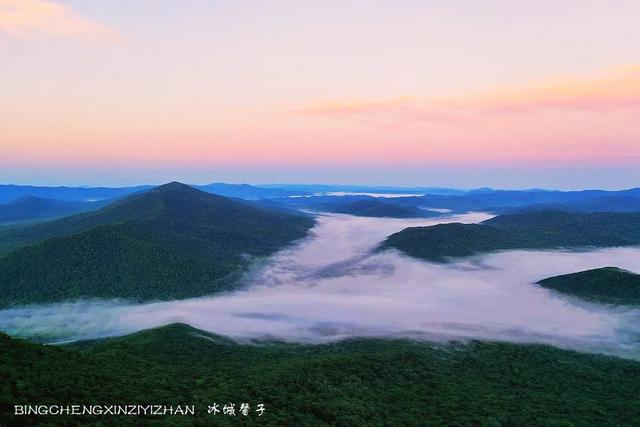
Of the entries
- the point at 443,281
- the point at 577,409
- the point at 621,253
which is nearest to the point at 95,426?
the point at 577,409

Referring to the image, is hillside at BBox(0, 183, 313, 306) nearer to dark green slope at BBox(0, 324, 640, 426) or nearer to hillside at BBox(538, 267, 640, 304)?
dark green slope at BBox(0, 324, 640, 426)

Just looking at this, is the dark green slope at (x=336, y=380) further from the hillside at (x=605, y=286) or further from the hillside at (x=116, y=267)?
the hillside at (x=605, y=286)

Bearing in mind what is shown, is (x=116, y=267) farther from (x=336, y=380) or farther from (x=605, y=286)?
(x=605, y=286)

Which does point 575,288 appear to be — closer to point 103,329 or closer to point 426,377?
point 426,377

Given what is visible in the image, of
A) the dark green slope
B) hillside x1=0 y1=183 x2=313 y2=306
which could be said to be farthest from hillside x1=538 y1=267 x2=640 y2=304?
hillside x1=0 y1=183 x2=313 y2=306

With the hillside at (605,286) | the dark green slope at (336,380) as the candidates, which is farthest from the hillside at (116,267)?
the hillside at (605,286)

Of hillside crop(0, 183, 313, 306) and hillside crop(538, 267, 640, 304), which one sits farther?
hillside crop(0, 183, 313, 306)
